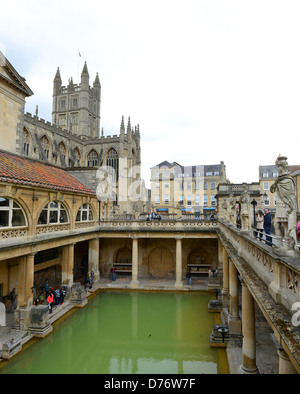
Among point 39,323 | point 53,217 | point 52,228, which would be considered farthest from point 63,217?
point 39,323

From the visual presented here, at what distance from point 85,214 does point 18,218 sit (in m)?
8.45

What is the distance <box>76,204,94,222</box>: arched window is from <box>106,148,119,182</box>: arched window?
3626 centimetres

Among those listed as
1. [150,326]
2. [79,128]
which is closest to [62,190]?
[150,326]

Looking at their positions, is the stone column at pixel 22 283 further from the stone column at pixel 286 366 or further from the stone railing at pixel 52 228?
the stone column at pixel 286 366

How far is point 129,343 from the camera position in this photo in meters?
13.5

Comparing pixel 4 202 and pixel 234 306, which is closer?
pixel 234 306

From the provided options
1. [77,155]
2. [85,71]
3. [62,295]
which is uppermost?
[85,71]

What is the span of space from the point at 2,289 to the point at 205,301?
14.3m

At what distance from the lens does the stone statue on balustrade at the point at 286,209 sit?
4859 mm

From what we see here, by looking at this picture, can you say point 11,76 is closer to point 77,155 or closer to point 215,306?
point 215,306

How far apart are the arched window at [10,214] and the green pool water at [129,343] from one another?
6.27 m

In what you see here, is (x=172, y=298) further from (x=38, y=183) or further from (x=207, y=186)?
(x=207, y=186)

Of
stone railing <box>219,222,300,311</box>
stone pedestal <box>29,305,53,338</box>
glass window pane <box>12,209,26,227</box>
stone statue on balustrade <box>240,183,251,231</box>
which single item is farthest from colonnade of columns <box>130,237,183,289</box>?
stone railing <box>219,222,300,311</box>

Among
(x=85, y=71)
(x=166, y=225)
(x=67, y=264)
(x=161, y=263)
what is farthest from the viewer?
(x=85, y=71)
